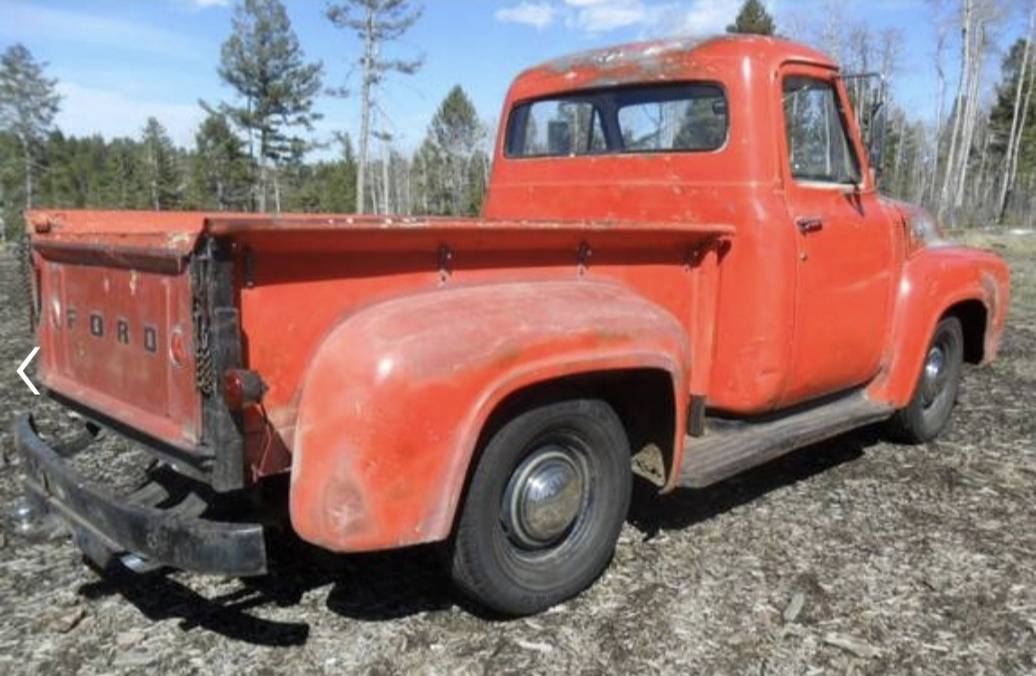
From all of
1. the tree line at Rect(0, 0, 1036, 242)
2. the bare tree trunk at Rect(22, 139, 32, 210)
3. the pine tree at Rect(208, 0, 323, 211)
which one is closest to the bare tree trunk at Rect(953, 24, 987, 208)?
the tree line at Rect(0, 0, 1036, 242)

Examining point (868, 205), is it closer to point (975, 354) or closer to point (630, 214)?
point (630, 214)

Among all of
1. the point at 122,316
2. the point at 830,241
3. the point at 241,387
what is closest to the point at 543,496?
the point at 241,387

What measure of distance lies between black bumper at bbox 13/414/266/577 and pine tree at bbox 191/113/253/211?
137ft

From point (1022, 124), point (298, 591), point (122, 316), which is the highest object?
point (1022, 124)

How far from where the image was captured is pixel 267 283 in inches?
105

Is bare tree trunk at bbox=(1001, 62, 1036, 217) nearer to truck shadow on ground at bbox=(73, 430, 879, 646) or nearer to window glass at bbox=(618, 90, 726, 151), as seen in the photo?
window glass at bbox=(618, 90, 726, 151)

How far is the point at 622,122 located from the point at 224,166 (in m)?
42.3

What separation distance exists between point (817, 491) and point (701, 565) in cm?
124

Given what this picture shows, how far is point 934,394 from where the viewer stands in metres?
5.66

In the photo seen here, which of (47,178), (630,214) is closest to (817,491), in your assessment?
(630,214)

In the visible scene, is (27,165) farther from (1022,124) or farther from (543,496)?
(543,496)

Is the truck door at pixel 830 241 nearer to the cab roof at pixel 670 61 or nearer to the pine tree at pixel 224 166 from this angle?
the cab roof at pixel 670 61

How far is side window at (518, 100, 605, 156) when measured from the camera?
4.86 metres

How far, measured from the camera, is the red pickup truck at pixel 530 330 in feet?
8.89
